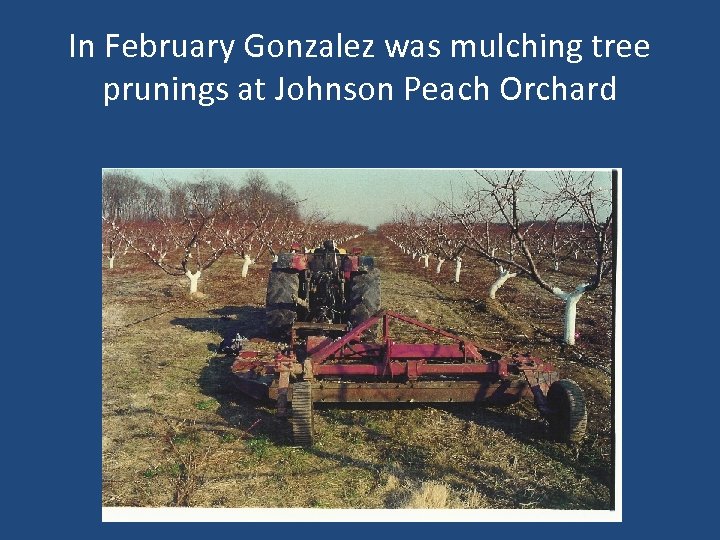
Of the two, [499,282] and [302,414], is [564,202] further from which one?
[499,282]

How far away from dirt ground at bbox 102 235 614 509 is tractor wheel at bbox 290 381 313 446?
0.14 meters

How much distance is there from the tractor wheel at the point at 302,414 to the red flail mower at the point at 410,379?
0.16ft

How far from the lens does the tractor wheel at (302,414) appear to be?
5.35 m

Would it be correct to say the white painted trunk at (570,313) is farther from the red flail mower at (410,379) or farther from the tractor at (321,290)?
the tractor at (321,290)

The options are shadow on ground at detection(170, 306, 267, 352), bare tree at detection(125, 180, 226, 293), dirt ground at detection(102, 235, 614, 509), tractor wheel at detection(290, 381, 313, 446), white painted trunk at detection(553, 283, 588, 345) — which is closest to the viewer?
dirt ground at detection(102, 235, 614, 509)

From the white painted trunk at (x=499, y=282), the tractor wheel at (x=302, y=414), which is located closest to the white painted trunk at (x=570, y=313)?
the white painted trunk at (x=499, y=282)

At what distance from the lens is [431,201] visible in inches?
324

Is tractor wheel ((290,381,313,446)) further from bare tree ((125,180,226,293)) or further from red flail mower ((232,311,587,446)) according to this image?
bare tree ((125,180,226,293))

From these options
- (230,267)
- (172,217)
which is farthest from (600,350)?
(230,267)

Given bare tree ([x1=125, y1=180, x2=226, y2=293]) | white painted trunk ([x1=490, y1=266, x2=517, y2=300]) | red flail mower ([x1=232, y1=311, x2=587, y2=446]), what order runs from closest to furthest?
red flail mower ([x1=232, y1=311, x2=587, y2=446]) < bare tree ([x1=125, y1=180, x2=226, y2=293]) < white painted trunk ([x1=490, y1=266, x2=517, y2=300])

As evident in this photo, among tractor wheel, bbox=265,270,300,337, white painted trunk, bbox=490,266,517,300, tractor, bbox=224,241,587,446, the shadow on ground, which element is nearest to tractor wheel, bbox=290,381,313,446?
tractor, bbox=224,241,587,446

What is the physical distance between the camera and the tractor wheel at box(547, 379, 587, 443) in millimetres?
5441

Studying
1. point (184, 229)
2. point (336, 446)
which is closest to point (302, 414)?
point (336, 446)

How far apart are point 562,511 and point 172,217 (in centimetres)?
990
